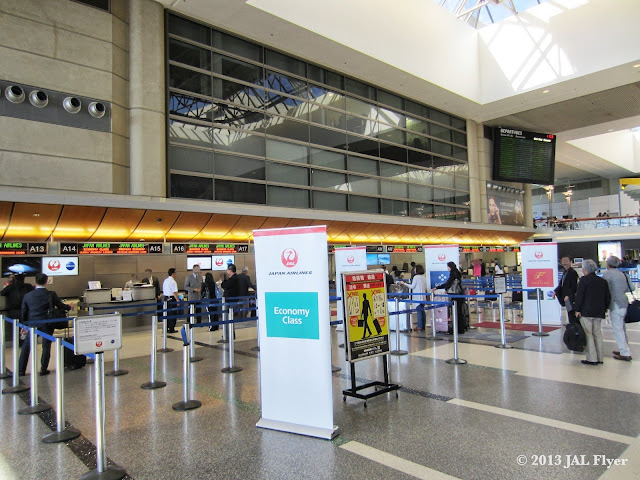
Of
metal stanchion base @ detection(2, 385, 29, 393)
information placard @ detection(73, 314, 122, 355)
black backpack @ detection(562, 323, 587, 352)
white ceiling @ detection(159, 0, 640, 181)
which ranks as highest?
white ceiling @ detection(159, 0, 640, 181)

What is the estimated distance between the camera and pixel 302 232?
4648mm

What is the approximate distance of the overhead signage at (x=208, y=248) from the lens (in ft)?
43.5

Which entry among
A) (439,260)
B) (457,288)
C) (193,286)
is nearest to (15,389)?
(193,286)

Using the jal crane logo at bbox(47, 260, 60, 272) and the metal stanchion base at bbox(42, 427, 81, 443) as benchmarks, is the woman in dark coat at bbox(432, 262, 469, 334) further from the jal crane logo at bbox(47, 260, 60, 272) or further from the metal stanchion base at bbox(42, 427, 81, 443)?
the jal crane logo at bbox(47, 260, 60, 272)

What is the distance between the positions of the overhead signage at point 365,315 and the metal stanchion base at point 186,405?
6.60 feet

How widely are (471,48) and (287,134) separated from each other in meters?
10.5

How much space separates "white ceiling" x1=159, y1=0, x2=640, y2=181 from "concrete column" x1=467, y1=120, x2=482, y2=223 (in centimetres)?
114

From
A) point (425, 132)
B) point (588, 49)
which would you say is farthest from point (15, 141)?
point (588, 49)

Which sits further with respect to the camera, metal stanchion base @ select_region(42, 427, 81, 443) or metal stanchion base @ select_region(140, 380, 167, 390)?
metal stanchion base @ select_region(140, 380, 167, 390)

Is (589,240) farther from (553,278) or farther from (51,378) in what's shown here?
(51,378)

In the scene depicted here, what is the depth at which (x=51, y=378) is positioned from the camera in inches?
281

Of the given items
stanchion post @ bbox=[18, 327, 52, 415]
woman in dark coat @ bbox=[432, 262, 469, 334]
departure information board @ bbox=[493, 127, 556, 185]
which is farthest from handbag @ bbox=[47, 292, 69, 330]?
departure information board @ bbox=[493, 127, 556, 185]

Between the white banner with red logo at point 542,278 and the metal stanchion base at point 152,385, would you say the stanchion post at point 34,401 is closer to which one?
the metal stanchion base at point 152,385

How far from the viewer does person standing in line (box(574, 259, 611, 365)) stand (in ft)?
22.6
